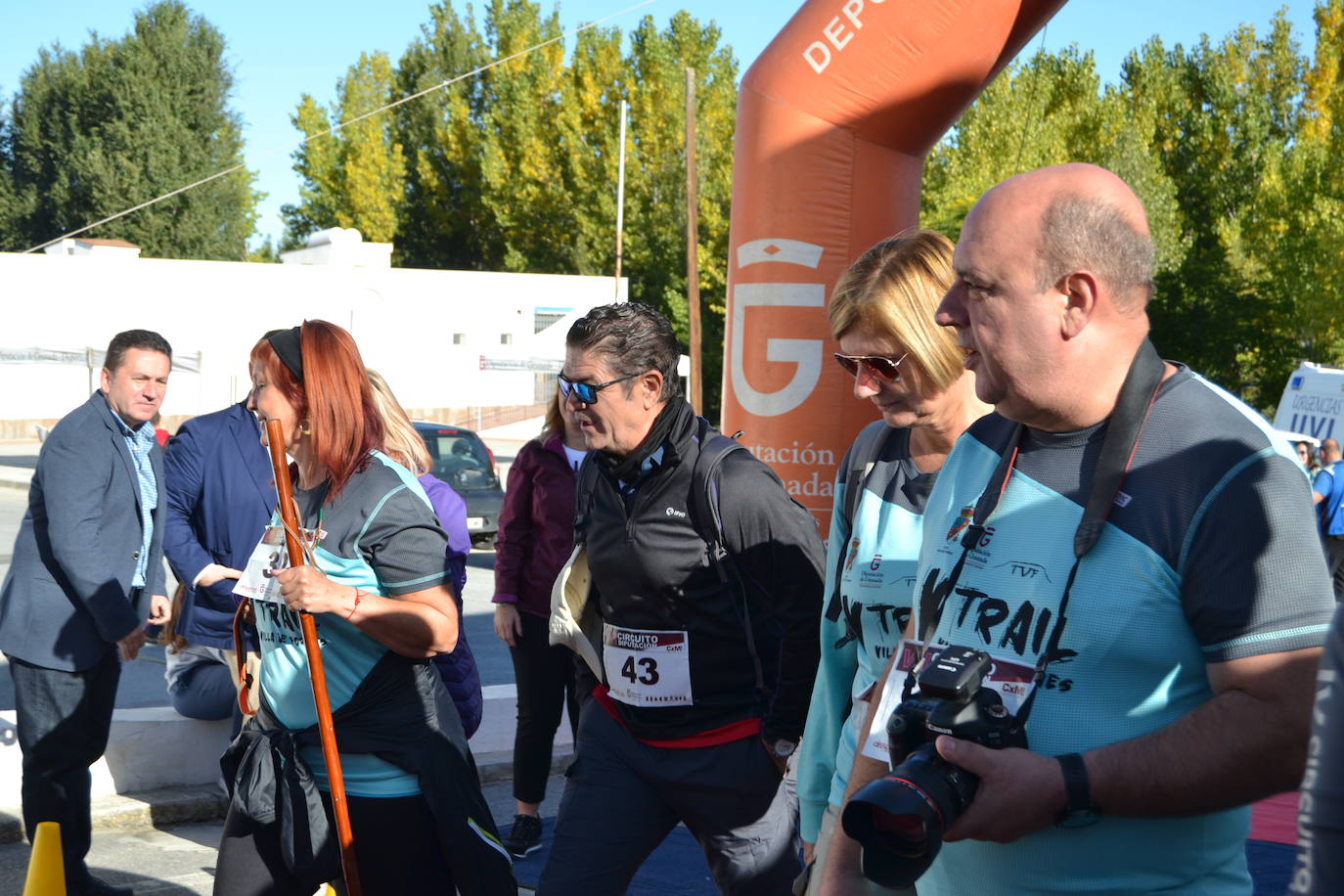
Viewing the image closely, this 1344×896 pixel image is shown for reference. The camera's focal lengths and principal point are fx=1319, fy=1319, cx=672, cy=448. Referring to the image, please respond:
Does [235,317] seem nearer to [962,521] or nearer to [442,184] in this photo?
[442,184]

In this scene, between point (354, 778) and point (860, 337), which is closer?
point (860, 337)

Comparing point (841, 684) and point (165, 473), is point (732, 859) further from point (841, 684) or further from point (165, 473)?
point (165, 473)

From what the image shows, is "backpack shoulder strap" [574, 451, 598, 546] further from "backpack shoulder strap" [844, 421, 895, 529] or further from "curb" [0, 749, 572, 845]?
"curb" [0, 749, 572, 845]

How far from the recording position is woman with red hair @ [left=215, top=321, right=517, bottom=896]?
9.82ft

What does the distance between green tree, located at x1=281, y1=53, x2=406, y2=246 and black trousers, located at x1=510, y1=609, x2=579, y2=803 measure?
48526mm

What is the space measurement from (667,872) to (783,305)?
2.66 metres

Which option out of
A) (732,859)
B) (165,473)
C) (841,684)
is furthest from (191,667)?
(841,684)

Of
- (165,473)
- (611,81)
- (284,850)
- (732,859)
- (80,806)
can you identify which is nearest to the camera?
(284,850)

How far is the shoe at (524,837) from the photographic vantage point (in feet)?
17.1

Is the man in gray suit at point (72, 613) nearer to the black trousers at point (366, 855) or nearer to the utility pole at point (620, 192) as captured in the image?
the black trousers at point (366, 855)

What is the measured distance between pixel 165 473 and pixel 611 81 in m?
43.6

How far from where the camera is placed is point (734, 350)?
6547mm

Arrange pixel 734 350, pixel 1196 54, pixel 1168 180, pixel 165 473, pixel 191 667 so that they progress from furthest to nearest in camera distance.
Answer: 1. pixel 1196 54
2. pixel 1168 180
3. pixel 734 350
4. pixel 191 667
5. pixel 165 473

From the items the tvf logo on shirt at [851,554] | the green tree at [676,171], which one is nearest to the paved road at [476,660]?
the tvf logo on shirt at [851,554]
